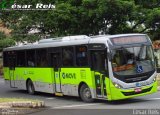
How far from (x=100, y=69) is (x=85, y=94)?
1.70 m

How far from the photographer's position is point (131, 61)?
18234mm

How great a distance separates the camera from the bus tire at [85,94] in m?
19.5

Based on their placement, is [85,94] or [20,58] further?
[20,58]

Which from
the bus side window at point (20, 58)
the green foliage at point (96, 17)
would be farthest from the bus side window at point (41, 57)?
the green foliage at point (96, 17)

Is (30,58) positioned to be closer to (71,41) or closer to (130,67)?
(71,41)

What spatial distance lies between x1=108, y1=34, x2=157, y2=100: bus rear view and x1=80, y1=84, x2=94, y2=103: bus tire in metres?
1.68

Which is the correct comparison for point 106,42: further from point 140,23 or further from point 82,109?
point 140,23

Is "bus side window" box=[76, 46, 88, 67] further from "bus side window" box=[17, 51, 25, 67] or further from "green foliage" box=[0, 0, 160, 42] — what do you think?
"green foliage" box=[0, 0, 160, 42]

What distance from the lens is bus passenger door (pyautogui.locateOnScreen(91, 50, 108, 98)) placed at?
18.4m

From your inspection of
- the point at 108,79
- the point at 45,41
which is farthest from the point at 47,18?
the point at 108,79

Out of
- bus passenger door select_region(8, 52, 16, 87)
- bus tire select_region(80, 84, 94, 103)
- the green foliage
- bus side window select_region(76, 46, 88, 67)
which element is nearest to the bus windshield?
bus side window select_region(76, 46, 88, 67)

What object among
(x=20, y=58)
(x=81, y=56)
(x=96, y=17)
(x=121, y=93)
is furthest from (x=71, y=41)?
(x=96, y=17)

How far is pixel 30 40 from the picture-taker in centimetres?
3953

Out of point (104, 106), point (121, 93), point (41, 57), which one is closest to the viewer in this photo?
point (104, 106)
